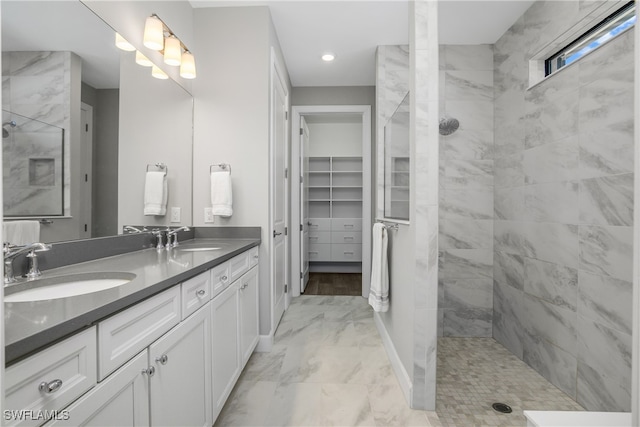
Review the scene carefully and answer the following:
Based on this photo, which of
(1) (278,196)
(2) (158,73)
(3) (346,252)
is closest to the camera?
(2) (158,73)

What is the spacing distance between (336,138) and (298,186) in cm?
192

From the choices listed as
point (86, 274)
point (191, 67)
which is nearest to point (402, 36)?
point (191, 67)

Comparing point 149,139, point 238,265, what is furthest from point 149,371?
point 149,139

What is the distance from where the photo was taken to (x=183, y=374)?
1.18 metres

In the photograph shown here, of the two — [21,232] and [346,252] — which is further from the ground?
[21,232]

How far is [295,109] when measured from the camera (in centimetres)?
383

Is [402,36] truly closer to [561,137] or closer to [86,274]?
[561,137]

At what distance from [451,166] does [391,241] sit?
0.96 meters

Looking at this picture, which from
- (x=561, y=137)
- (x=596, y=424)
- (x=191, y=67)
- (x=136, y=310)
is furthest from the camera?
(x=191, y=67)

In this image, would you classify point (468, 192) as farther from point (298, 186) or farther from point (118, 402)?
point (118, 402)

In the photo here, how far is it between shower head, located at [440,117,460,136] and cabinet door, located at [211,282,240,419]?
6.89ft

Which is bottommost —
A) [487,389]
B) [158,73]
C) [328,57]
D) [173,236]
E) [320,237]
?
[487,389]

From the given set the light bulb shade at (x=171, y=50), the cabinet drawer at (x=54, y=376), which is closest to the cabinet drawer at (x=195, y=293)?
the cabinet drawer at (x=54, y=376)

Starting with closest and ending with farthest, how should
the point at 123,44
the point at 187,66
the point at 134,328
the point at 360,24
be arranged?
the point at 134,328, the point at 123,44, the point at 187,66, the point at 360,24
